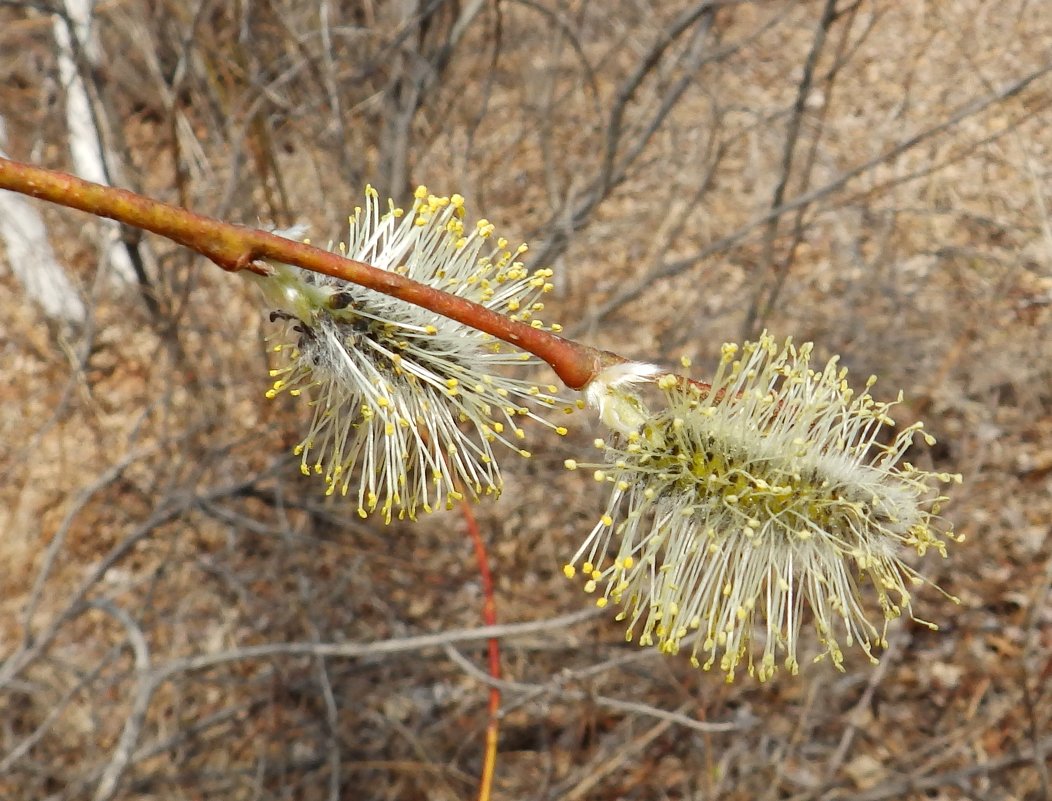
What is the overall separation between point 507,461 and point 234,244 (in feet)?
11.0

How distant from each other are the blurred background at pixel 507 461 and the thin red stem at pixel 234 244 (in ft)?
5.60

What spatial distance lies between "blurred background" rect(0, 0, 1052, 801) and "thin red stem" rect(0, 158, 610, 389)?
5.60 feet

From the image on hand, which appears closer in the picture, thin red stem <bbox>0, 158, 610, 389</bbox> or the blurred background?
thin red stem <bbox>0, 158, 610, 389</bbox>

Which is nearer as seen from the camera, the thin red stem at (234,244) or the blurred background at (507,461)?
the thin red stem at (234,244)

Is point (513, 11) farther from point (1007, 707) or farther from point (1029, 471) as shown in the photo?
point (1007, 707)

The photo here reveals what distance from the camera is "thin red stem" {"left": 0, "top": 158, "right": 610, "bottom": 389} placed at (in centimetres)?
80

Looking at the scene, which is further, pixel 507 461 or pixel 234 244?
pixel 507 461

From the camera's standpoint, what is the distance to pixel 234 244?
88 cm

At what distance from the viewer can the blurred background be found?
133 inches

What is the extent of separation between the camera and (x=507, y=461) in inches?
166

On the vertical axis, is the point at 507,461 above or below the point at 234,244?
below

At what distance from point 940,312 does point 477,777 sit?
123 inches

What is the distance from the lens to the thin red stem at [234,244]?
0.80m

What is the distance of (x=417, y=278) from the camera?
1196 mm
